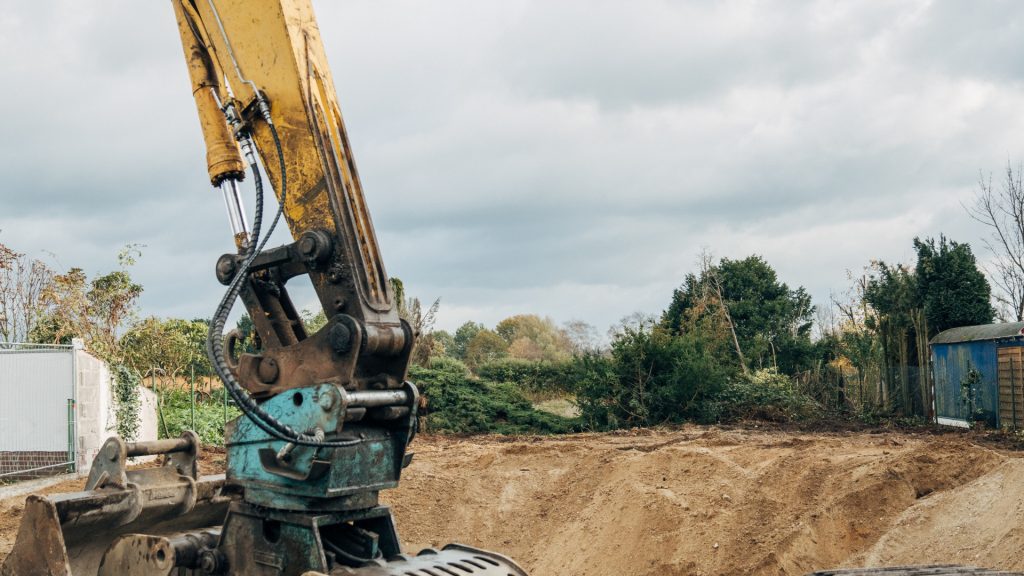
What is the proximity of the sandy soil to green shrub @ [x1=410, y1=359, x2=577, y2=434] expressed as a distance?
5.67m

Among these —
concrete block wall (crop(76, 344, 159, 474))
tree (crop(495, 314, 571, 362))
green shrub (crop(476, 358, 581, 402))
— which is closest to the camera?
concrete block wall (crop(76, 344, 159, 474))

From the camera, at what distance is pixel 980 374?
1547cm

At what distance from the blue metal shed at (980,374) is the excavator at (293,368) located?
1189 centimetres

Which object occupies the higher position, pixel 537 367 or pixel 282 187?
pixel 282 187

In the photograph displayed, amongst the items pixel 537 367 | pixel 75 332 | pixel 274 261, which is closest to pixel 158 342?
pixel 75 332

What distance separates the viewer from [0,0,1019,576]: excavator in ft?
12.1

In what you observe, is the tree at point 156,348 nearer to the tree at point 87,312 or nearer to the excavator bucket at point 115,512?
the tree at point 87,312

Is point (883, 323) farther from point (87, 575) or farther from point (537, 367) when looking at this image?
point (87, 575)

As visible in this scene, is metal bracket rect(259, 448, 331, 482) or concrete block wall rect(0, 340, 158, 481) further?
concrete block wall rect(0, 340, 158, 481)

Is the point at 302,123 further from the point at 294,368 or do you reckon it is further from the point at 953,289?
the point at 953,289

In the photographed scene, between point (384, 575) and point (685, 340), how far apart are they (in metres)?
14.3

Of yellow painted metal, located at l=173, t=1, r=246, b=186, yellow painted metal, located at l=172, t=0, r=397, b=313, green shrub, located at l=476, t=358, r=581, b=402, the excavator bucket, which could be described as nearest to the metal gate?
the excavator bucket

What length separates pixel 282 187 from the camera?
157 inches

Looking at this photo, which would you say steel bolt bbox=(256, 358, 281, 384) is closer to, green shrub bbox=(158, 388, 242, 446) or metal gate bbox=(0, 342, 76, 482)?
metal gate bbox=(0, 342, 76, 482)
